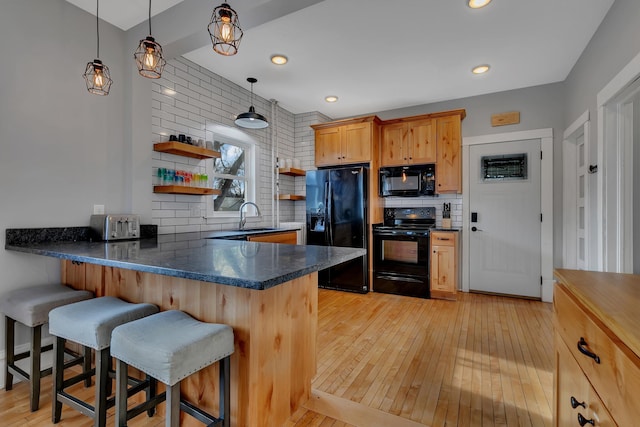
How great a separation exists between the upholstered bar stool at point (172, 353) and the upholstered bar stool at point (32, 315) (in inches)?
33.3

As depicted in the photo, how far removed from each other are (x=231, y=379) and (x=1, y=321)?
1.77 metres

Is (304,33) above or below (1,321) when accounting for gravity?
above

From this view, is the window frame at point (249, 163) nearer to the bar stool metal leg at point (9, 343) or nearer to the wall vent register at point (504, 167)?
the bar stool metal leg at point (9, 343)

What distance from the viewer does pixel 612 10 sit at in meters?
2.28

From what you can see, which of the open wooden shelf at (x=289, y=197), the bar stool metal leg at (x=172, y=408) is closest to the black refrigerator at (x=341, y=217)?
the open wooden shelf at (x=289, y=197)

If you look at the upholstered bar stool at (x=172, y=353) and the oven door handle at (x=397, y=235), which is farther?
the oven door handle at (x=397, y=235)

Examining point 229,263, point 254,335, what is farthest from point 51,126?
point 254,335

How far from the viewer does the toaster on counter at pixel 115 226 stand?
2.25 meters

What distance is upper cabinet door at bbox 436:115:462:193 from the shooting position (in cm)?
403

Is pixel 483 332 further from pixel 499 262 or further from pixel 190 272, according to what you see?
pixel 190 272

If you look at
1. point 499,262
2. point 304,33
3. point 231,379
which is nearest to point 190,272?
point 231,379

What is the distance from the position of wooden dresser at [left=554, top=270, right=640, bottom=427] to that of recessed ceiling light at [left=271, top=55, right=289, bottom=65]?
2.97 meters

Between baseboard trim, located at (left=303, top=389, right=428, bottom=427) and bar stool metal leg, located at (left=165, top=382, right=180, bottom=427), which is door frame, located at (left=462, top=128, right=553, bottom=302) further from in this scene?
bar stool metal leg, located at (left=165, top=382, right=180, bottom=427)

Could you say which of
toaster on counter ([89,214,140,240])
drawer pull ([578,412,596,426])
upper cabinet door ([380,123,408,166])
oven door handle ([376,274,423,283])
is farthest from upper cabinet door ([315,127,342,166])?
drawer pull ([578,412,596,426])
